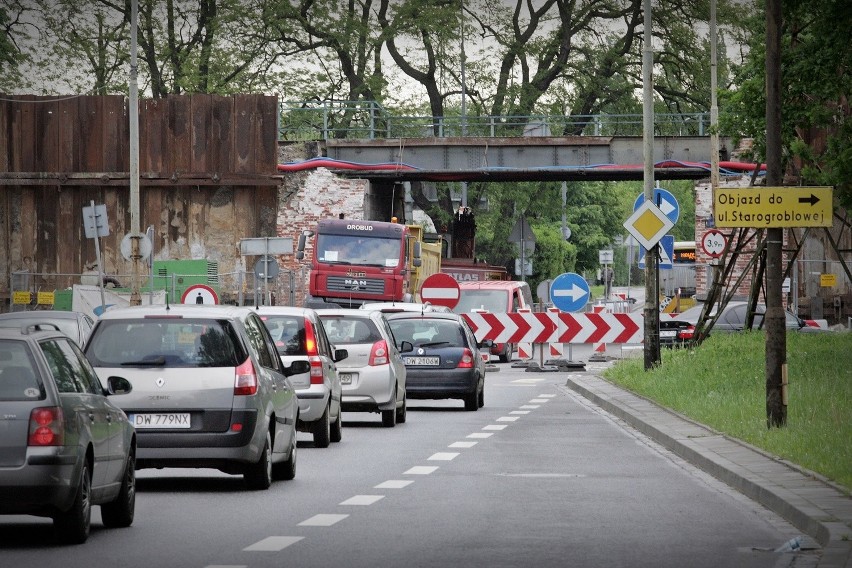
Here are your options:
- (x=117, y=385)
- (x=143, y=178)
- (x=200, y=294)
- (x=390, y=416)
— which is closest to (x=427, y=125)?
(x=143, y=178)

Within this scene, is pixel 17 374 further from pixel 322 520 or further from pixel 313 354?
pixel 313 354

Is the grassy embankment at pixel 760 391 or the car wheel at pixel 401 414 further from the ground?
the grassy embankment at pixel 760 391

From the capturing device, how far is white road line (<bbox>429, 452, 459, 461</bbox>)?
18.1 meters

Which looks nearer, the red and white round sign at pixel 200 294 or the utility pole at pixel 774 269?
the utility pole at pixel 774 269

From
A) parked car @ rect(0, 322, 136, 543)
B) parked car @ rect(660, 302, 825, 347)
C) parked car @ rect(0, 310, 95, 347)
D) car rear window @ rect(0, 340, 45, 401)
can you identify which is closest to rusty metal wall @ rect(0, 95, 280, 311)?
parked car @ rect(660, 302, 825, 347)

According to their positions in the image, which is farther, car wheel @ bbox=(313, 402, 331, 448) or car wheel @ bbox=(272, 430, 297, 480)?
car wheel @ bbox=(313, 402, 331, 448)

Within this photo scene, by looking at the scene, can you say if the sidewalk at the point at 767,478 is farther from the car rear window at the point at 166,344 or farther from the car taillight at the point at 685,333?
the car taillight at the point at 685,333

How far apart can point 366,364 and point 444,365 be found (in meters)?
4.34

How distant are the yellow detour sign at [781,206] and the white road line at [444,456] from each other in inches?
144

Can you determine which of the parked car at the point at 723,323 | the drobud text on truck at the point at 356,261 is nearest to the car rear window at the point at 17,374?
the parked car at the point at 723,323

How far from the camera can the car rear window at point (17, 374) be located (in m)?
10.6

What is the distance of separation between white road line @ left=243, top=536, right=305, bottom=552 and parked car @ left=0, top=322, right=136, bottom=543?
1.10 metres

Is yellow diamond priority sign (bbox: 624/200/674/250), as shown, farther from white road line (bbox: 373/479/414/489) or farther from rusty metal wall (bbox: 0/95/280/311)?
rusty metal wall (bbox: 0/95/280/311)

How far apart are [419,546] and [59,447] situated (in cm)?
221
